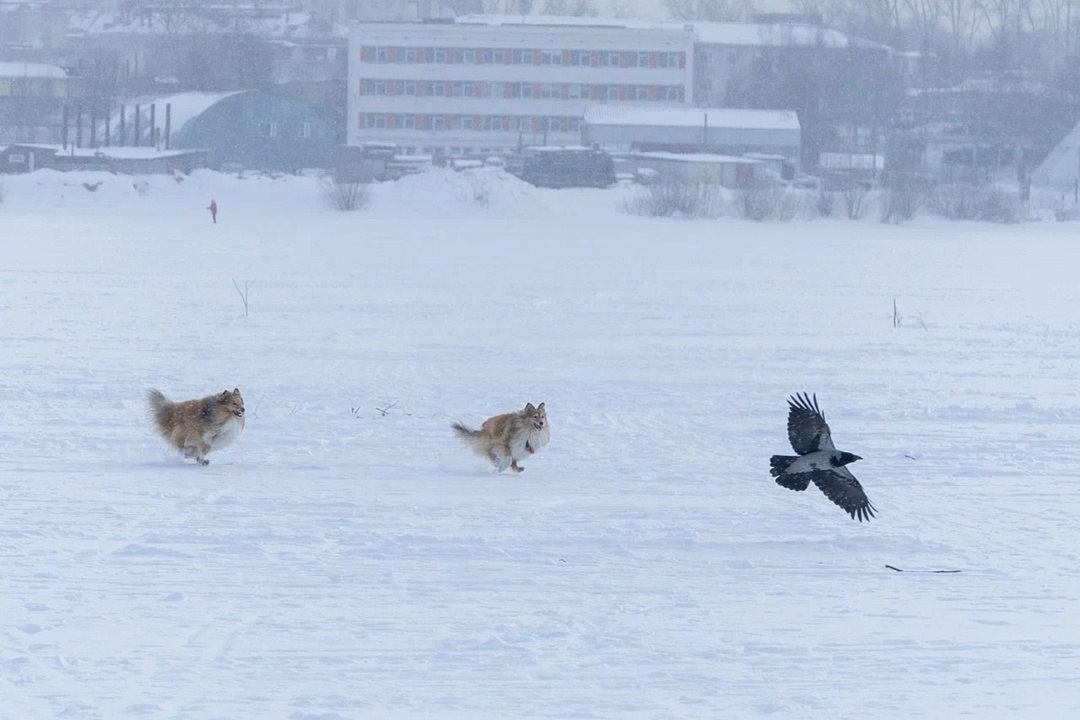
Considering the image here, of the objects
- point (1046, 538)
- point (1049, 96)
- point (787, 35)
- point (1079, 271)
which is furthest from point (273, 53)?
point (1046, 538)

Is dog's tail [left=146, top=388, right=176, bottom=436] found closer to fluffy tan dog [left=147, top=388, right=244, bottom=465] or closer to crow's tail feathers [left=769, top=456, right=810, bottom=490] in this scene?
fluffy tan dog [left=147, top=388, right=244, bottom=465]

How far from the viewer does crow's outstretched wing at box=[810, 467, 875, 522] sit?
295 inches

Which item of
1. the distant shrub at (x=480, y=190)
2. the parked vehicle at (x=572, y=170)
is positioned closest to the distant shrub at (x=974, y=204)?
the parked vehicle at (x=572, y=170)

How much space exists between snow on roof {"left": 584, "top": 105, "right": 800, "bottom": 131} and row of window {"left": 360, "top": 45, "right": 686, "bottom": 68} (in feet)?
19.9

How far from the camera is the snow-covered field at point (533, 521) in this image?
5.86 m

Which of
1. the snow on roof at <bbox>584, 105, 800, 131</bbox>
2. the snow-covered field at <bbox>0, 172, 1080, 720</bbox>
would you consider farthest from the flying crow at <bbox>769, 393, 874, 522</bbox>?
the snow on roof at <bbox>584, 105, 800, 131</bbox>

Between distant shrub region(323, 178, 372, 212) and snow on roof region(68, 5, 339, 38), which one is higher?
snow on roof region(68, 5, 339, 38)

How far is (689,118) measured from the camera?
90.3 metres

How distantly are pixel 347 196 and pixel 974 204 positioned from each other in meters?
22.6

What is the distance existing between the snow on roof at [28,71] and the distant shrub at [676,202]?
172 feet

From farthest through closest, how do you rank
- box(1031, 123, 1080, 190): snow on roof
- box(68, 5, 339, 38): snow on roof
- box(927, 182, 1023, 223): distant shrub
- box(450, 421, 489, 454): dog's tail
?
box(68, 5, 339, 38): snow on roof < box(1031, 123, 1080, 190): snow on roof < box(927, 182, 1023, 223): distant shrub < box(450, 421, 489, 454): dog's tail

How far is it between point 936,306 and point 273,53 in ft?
313

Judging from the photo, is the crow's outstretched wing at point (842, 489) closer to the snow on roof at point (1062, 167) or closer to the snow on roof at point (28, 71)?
the snow on roof at point (1062, 167)

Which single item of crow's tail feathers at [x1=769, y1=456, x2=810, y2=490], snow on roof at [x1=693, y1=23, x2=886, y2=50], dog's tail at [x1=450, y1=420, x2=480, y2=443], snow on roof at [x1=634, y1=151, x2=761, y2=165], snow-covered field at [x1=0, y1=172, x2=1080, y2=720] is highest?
snow on roof at [x1=693, y1=23, x2=886, y2=50]
